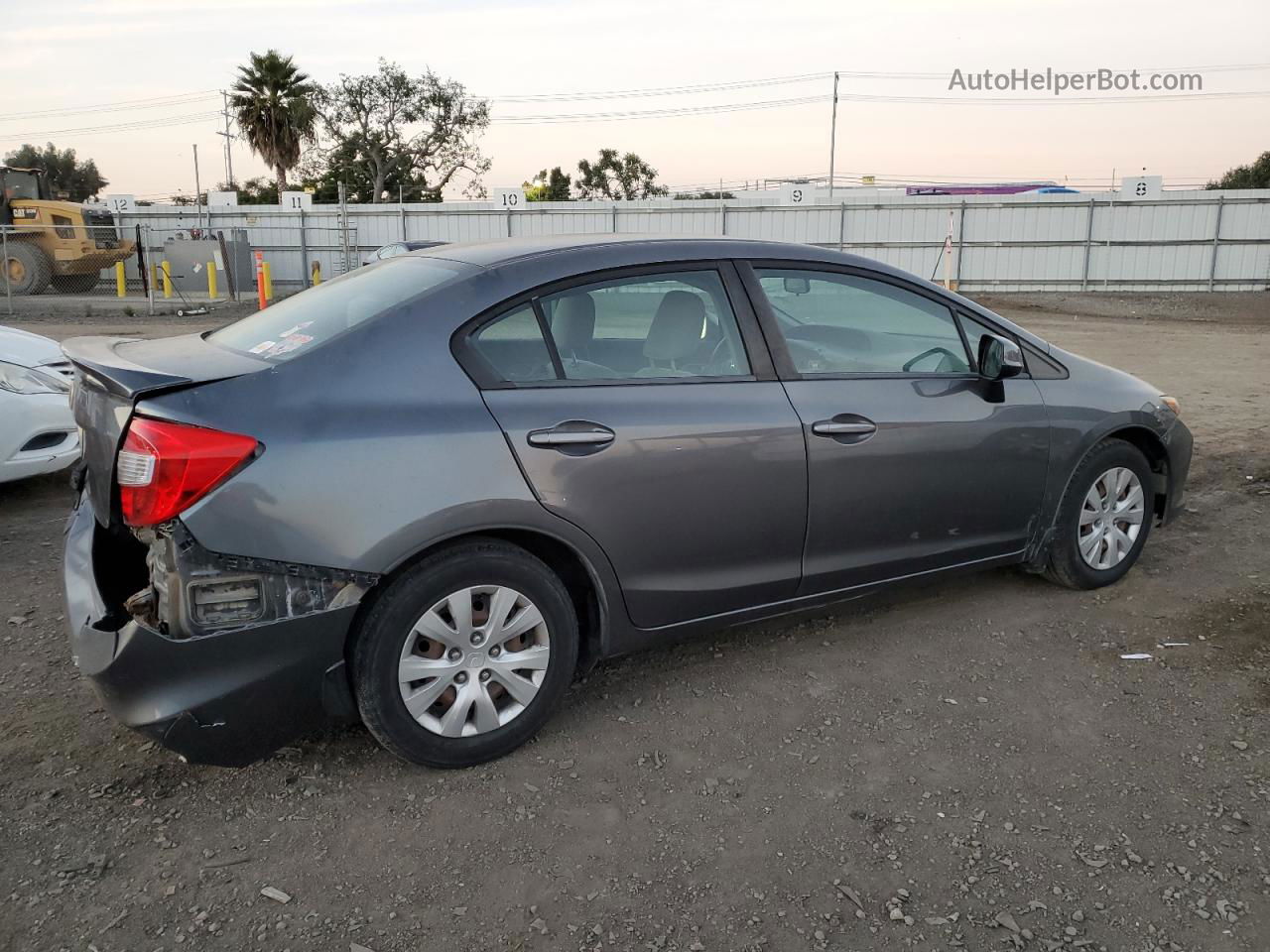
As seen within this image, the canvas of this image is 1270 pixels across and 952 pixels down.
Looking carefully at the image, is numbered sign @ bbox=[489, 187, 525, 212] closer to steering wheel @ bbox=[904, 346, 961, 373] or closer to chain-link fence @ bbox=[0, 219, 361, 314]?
chain-link fence @ bbox=[0, 219, 361, 314]

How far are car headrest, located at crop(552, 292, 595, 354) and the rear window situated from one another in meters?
0.33

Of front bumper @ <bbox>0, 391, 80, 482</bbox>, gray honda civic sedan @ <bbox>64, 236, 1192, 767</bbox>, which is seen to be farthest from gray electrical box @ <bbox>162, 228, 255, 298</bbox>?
gray honda civic sedan @ <bbox>64, 236, 1192, 767</bbox>

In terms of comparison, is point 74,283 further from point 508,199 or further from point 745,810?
point 745,810

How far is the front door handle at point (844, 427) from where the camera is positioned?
143 inches

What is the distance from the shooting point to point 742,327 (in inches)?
144

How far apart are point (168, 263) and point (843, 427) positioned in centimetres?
2614

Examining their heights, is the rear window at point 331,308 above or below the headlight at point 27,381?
above

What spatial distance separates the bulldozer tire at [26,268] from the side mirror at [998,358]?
26095mm

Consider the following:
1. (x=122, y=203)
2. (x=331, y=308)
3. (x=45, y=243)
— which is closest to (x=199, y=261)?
(x=45, y=243)

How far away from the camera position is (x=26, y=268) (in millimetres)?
24578

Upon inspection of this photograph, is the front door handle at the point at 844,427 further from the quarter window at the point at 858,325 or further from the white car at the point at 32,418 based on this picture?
the white car at the point at 32,418

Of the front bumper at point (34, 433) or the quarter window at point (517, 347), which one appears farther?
the front bumper at point (34, 433)

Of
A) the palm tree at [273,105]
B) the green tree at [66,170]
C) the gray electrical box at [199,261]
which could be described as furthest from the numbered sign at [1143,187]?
the green tree at [66,170]

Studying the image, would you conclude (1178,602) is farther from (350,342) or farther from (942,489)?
(350,342)
